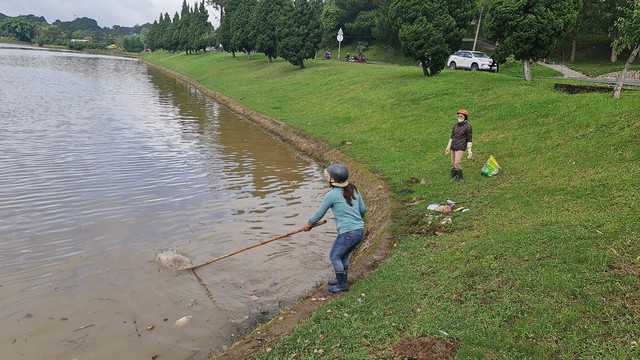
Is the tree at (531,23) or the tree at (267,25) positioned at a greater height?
the tree at (267,25)

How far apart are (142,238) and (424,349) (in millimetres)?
6656

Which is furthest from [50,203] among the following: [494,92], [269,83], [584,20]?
[584,20]

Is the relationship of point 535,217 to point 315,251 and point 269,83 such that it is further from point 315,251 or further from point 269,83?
point 269,83

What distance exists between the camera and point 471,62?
3078 centimetres

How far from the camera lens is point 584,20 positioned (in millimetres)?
39188

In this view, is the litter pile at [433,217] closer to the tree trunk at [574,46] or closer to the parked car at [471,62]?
the parked car at [471,62]

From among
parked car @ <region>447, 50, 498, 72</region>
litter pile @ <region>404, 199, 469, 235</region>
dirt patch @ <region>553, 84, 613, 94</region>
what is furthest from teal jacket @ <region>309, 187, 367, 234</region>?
parked car @ <region>447, 50, 498, 72</region>

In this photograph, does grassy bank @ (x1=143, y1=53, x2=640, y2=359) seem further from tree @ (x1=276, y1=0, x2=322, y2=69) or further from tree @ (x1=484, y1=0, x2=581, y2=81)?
tree @ (x1=276, y1=0, x2=322, y2=69)

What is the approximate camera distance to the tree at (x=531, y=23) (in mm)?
18062

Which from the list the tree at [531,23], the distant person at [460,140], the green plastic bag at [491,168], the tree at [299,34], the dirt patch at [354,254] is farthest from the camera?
the tree at [299,34]

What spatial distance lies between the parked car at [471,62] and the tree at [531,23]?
35.5 ft

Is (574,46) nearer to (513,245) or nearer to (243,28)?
Result: (243,28)

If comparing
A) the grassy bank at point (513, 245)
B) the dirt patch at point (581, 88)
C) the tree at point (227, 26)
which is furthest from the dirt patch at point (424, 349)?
the tree at point (227, 26)

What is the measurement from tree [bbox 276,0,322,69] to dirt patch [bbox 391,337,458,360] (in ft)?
116
